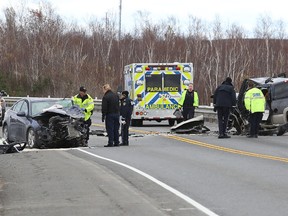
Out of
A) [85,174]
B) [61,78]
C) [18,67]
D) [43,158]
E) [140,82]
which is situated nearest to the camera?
[85,174]

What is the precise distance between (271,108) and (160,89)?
25.3 ft

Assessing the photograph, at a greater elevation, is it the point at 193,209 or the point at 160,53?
the point at 160,53

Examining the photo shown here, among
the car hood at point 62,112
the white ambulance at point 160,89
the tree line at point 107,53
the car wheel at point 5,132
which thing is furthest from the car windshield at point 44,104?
the tree line at point 107,53

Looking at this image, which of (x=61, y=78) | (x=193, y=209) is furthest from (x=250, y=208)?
(x=61, y=78)

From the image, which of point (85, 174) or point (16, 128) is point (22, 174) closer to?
point (85, 174)

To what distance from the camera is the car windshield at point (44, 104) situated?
1848 centimetres

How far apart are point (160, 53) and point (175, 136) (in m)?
62.1

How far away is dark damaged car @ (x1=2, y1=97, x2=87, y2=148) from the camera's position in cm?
1773

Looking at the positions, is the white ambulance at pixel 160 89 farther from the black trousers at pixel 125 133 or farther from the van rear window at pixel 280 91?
the black trousers at pixel 125 133

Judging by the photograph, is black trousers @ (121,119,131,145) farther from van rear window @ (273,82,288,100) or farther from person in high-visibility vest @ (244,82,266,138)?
van rear window @ (273,82,288,100)

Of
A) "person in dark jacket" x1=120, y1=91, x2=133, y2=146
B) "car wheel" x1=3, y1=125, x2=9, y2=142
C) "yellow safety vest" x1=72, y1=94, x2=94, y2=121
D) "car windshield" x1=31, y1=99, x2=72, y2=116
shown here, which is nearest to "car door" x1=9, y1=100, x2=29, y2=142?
"car windshield" x1=31, y1=99, x2=72, y2=116

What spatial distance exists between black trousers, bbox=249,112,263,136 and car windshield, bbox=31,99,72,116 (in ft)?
18.1

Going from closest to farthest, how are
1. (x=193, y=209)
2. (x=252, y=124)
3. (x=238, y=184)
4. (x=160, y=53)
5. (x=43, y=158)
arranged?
(x=193, y=209), (x=238, y=184), (x=43, y=158), (x=252, y=124), (x=160, y=53)

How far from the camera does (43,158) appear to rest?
50.2 feet
